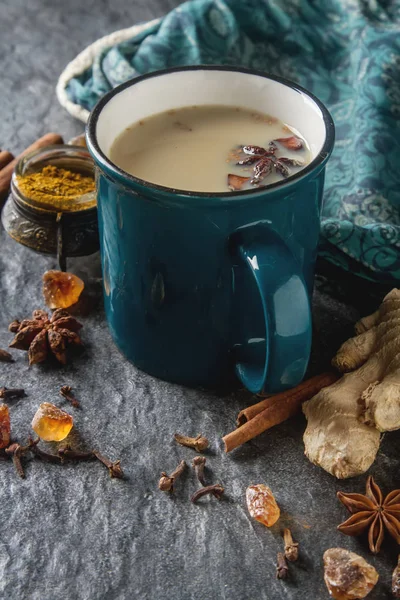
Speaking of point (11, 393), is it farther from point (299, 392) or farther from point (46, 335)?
point (299, 392)

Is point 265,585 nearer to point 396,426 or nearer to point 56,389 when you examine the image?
point 396,426

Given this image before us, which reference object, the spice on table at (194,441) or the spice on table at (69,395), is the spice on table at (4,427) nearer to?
the spice on table at (69,395)

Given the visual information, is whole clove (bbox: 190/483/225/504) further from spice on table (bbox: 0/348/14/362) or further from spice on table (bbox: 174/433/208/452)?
spice on table (bbox: 0/348/14/362)

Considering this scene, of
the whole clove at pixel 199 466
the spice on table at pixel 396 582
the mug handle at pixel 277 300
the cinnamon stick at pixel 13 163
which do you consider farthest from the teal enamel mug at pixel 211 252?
the cinnamon stick at pixel 13 163

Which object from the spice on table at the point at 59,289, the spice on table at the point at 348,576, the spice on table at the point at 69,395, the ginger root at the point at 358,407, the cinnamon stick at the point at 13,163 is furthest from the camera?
the cinnamon stick at the point at 13,163

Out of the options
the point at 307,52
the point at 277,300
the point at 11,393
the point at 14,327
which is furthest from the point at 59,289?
the point at 307,52

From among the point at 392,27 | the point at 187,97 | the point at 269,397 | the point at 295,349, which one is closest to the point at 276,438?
the point at 269,397
